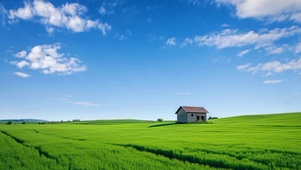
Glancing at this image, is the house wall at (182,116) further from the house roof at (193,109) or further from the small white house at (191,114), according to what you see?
the house roof at (193,109)

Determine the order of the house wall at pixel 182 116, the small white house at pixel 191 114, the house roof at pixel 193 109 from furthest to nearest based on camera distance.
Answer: the house roof at pixel 193 109
the house wall at pixel 182 116
the small white house at pixel 191 114

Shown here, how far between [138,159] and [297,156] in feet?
30.1

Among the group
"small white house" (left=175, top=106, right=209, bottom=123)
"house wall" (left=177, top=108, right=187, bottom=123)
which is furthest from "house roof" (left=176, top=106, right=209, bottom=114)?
"house wall" (left=177, top=108, right=187, bottom=123)

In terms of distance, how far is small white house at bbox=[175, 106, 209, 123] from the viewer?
75.5 metres

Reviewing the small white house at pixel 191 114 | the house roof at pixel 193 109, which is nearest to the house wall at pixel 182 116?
the small white house at pixel 191 114

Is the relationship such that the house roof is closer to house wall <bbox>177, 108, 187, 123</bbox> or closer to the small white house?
the small white house

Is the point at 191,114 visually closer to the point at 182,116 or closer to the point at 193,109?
the point at 193,109

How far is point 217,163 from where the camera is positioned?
640 inches

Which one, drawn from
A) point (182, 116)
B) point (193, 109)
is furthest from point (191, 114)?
point (182, 116)

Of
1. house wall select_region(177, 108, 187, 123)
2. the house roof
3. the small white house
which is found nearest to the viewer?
the small white house

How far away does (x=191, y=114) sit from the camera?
250ft

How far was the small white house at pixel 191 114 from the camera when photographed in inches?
2972

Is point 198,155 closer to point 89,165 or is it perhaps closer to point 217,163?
point 217,163

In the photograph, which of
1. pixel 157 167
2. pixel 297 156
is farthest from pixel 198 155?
pixel 297 156
